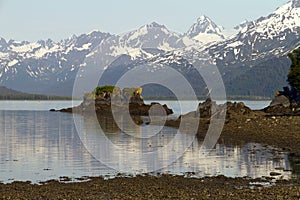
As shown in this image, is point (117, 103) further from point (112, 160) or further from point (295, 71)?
point (112, 160)

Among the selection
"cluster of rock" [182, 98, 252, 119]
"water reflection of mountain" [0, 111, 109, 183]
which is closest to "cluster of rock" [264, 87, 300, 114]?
"cluster of rock" [182, 98, 252, 119]

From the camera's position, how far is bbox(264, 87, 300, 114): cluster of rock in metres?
101

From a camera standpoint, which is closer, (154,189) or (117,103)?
(154,189)

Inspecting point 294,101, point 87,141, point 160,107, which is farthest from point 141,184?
point 160,107

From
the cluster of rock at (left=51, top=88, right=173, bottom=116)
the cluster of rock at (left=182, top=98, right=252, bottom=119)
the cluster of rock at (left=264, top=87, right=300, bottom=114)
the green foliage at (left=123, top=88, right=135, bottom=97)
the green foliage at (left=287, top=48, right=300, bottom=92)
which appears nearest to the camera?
the green foliage at (left=287, top=48, right=300, bottom=92)

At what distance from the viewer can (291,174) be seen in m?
41.3

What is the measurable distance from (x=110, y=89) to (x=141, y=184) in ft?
525

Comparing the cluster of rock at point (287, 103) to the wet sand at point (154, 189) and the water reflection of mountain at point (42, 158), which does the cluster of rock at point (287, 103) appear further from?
the wet sand at point (154, 189)

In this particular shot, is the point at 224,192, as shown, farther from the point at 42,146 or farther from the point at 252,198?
the point at 42,146

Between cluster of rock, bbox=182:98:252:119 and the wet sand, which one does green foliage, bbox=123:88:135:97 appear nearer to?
cluster of rock, bbox=182:98:252:119

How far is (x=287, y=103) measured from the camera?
4488 inches

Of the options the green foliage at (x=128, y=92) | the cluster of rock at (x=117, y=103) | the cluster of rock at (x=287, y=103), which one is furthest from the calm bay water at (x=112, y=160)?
the green foliage at (x=128, y=92)

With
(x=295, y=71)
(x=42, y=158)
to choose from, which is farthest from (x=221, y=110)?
(x=42, y=158)

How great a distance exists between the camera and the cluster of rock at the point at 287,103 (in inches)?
3979
